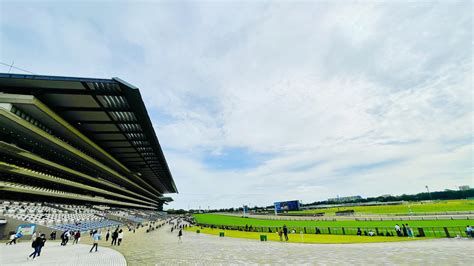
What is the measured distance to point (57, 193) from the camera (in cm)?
3581

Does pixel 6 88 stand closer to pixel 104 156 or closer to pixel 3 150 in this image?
pixel 3 150

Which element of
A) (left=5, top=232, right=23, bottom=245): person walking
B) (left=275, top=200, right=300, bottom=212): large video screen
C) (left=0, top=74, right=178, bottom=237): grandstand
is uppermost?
(left=0, top=74, right=178, bottom=237): grandstand

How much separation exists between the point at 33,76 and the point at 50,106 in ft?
29.7

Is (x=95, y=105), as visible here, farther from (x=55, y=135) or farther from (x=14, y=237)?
(x=14, y=237)

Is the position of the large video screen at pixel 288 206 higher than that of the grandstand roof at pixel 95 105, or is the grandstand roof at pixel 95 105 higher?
the grandstand roof at pixel 95 105

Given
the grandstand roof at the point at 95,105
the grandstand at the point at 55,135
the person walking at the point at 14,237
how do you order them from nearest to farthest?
the person walking at the point at 14,237, the grandstand at the point at 55,135, the grandstand roof at the point at 95,105

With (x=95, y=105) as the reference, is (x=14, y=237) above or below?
below

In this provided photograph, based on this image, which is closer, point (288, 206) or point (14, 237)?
point (14, 237)

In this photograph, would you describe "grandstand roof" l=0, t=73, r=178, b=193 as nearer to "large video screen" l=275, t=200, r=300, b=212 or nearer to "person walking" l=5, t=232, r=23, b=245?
"person walking" l=5, t=232, r=23, b=245

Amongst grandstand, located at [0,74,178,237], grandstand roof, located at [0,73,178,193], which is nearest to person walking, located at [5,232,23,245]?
grandstand, located at [0,74,178,237]

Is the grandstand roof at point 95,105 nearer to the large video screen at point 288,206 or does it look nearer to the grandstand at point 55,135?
the grandstand at point 55,135

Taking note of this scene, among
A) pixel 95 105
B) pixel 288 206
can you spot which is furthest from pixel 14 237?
pixel 288 206

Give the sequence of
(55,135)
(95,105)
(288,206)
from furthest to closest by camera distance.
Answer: (288,206) → (55,135) → (95,105)

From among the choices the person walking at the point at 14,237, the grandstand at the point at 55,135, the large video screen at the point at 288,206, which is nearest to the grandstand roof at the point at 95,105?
the grandstand at the point at 55,135
